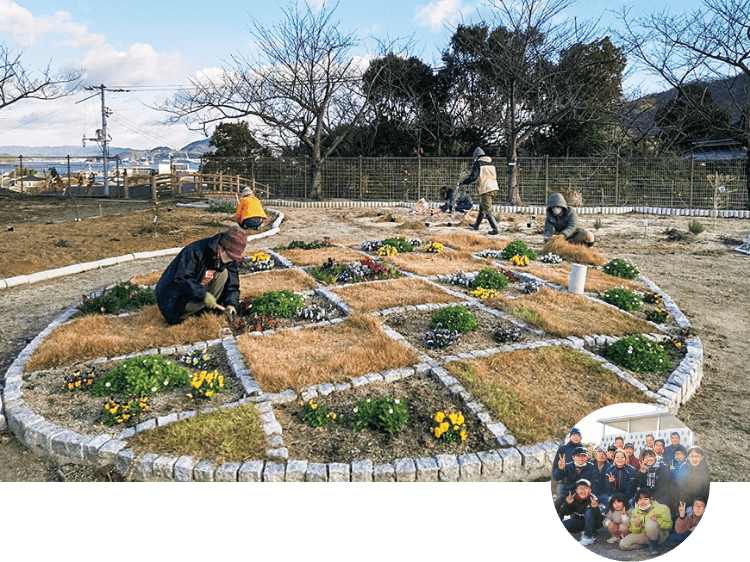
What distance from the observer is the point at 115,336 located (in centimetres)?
545

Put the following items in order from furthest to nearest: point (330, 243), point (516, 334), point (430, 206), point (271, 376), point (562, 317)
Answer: point (430, 206) → point (330, 243) → point (562, 317) → point (516, 334) → point (271, 376)

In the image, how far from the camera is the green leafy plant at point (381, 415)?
12.3 ft

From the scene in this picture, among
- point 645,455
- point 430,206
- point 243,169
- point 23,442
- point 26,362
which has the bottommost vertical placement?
point 23,442

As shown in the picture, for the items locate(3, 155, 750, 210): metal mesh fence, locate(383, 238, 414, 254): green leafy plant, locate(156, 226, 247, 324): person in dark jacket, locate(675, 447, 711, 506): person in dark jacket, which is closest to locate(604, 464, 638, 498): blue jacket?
locate(675, 447, 711, 506): person in dark jacket

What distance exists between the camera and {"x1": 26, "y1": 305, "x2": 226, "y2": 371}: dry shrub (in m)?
5.04

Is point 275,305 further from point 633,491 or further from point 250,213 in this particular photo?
point 633,491

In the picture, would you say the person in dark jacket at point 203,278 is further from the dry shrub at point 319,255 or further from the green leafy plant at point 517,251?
the green leafy plant at point 517,251

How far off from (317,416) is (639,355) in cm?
315

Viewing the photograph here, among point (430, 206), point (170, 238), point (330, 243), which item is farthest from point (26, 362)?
point (430, 206)

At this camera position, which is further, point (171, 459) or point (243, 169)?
point (243, 169)

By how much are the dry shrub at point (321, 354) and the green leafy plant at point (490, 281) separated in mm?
2173

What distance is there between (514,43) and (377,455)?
65.7ft

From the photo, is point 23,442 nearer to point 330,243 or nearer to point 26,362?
point 26,362

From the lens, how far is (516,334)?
5.39 metres
